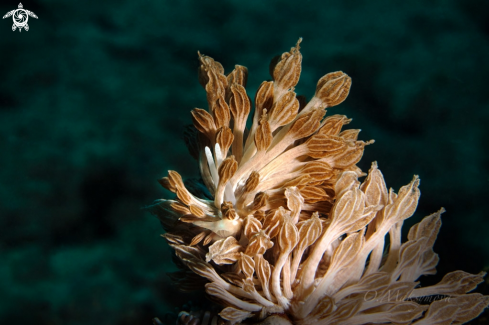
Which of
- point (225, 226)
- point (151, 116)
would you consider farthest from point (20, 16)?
point (225, 226)

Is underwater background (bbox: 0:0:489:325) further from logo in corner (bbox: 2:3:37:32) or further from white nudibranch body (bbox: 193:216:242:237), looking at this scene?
white nudibranch body (bbox: 193:216:242:237)

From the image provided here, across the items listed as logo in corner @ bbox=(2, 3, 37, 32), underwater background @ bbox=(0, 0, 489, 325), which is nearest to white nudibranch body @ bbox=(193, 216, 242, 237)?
underwater background @ bbox=(0, 0, 489, 325)

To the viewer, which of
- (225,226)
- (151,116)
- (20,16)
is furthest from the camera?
A: (20,16)

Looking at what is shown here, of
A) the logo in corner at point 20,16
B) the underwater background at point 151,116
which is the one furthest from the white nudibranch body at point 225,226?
the logo in corner at point 20,16

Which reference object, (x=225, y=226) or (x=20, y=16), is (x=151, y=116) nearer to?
(x=20, y=16)

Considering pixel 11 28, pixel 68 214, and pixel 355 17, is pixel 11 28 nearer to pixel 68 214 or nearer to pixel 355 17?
pixel 68 214

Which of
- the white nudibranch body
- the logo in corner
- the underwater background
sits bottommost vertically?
the white nudibranch body
